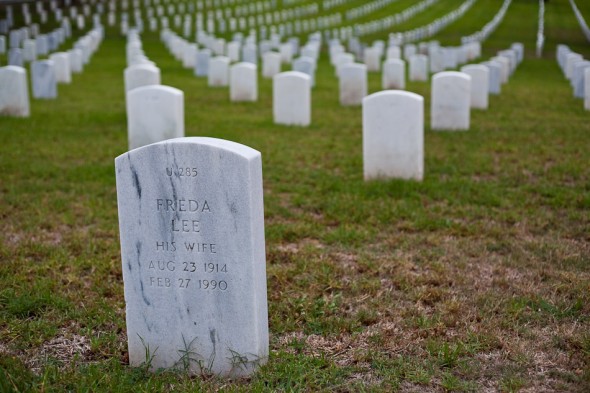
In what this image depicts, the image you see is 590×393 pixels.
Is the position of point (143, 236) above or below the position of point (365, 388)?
above

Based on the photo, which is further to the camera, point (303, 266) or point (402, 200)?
point (402, 200)

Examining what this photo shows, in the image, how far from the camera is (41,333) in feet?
15.3

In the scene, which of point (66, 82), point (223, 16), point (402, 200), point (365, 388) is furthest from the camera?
point (223, 16)

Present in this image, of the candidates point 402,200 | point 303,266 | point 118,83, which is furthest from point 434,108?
point 118,83

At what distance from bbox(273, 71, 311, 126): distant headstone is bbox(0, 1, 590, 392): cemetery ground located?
3.16 feet

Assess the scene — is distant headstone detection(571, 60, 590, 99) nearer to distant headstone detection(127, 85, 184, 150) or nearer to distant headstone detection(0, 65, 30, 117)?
distant headstone detection(127, 85, 184, 150)

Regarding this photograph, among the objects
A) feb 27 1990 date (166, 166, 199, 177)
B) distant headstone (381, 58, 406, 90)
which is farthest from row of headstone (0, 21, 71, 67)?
feb 27 1990 date (166, 166, 199, 177)

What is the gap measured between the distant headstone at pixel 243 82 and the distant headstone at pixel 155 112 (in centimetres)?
595

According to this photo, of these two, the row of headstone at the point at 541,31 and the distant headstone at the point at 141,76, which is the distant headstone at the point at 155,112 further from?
the row of headstone at the point at 541,31

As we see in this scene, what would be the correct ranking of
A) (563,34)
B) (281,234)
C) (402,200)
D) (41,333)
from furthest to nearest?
1. (563,34)
2. (402,200)
3. (281,234)
4. (41,333)

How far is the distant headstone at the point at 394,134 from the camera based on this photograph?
27.0 feet

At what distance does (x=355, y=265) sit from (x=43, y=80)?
12.3 metres

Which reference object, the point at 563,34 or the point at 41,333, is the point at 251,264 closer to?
the point at 41,333

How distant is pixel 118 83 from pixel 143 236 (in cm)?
1644
